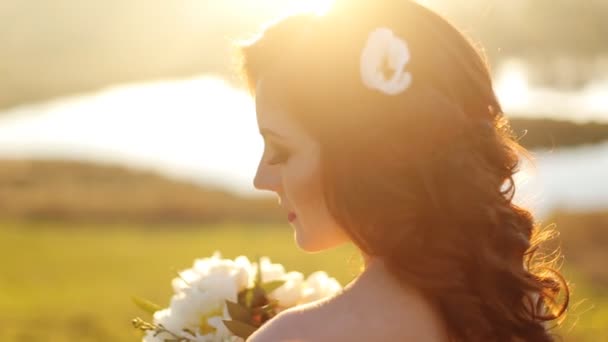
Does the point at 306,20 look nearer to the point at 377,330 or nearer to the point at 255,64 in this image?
the point at 255,64

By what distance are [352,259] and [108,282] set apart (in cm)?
557

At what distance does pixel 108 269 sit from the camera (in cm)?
793

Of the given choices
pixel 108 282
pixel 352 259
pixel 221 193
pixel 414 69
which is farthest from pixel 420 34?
pixel 221 193

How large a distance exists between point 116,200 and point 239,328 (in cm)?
827

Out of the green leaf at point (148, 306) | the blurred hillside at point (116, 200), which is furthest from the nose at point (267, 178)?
the blurred hillside at point (116, 200)

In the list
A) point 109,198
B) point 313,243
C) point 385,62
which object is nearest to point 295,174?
point 313,243

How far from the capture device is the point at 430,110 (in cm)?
182

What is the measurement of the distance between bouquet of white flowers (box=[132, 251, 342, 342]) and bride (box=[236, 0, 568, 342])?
0.37m

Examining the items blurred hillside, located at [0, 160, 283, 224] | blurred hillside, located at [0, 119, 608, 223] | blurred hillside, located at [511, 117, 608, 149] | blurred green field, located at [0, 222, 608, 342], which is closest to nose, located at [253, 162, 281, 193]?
blurred green field, located at [0, 222, 608, 342]

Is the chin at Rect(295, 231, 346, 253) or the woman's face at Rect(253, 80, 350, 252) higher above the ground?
the woman's face at Rect(253, 80, 350, 252)

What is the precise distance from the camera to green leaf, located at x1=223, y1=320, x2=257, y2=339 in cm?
219

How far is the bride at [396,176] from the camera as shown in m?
1.79

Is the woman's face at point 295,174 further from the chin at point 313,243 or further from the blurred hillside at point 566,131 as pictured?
the blurred hillside at point 566,131

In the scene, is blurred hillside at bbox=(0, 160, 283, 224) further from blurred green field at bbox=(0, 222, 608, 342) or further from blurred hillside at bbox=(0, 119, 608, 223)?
blurred green field at bbox=(0, 222, 608, 342)
